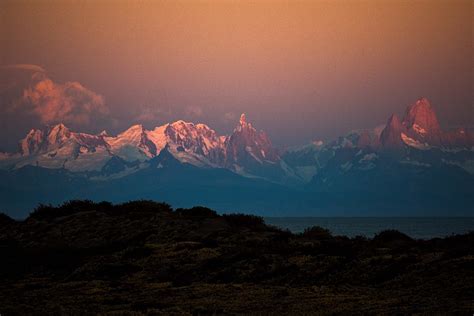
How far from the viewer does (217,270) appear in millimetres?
39969

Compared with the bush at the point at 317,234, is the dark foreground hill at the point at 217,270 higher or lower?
lower

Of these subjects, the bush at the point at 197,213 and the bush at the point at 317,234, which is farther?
the bush at the point at 197,213

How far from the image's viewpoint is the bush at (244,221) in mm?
58000

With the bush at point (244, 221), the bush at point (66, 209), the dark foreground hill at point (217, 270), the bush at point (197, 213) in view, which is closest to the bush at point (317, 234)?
the dark foreground hill at point (217, 270)

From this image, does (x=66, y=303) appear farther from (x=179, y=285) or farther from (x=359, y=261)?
(x=359, y=261)

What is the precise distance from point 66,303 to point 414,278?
50.3 feet

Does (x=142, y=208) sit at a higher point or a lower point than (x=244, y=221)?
higher

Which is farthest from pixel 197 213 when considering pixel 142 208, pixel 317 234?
pixel 317 234

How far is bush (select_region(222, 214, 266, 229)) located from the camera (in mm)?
58000

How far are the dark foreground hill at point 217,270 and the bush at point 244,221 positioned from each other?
242 mm

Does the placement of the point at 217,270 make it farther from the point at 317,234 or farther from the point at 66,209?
the point at 66,209

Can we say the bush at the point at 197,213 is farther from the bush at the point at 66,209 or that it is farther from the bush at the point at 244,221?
the bush at the point at 66,209

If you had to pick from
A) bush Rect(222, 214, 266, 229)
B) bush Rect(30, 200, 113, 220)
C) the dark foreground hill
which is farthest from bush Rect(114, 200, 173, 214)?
bush Rect(222, 214, 266, 229)

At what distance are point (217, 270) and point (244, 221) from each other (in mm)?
19745
